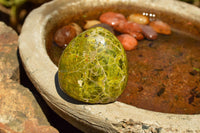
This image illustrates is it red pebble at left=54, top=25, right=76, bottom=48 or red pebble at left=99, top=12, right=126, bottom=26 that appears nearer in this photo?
red pebble at left=54, top=25, right=76, bottom=48

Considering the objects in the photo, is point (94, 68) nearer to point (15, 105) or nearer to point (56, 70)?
point (56, 70)

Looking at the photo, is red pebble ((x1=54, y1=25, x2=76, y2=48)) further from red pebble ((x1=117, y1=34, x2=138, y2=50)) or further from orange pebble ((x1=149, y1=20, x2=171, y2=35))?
orange pebble ((x1=149, y1=20, x2=171, y2=35))

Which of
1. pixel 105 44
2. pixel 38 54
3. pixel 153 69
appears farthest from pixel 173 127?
pixel 38 54

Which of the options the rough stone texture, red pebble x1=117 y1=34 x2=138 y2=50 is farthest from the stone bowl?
red pebble x1=117 y1=34 x2=138 y2=50

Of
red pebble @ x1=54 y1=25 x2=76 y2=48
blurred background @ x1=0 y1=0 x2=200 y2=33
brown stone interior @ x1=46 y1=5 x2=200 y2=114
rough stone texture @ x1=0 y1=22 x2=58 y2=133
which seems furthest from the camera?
blurred background @ x1=0 y1=0 x2=200 y2=33

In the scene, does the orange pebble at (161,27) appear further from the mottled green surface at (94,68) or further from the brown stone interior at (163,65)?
the mottled green surface at (94,68)

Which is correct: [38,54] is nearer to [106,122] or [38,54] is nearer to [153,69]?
[106,122]
